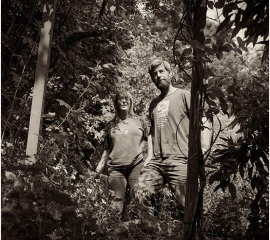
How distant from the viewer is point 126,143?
510 cm

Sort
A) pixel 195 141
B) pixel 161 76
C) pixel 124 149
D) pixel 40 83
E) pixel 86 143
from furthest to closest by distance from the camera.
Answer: pixel 86 143
pixel 124 149
pixel 161 76
pixel 40 83
pixel 195 141

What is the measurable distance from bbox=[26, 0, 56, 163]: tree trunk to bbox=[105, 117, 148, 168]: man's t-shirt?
209 cm

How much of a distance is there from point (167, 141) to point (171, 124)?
16cm

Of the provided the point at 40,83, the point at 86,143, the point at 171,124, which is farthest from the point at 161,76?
the point at 86,143

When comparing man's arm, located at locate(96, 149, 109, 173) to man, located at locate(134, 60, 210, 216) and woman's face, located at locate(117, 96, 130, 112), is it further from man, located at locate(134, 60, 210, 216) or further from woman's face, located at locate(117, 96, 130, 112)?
man, located at locate(134, 60, 210, 216)

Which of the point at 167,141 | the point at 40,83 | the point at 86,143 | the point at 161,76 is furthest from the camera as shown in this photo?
the point at 86,143

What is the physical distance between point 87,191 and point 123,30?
171 inches

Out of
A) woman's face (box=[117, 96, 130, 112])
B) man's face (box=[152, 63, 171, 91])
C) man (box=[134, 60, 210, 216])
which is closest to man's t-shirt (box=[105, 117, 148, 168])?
woman's face (box=[117, 96, 130, 112])

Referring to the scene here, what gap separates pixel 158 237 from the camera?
289 centimetres

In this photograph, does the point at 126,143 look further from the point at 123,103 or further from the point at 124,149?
the point at 123,103

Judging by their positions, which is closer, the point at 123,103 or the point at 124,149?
the point at 124,149

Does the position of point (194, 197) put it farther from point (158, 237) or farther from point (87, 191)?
point (87, 191)

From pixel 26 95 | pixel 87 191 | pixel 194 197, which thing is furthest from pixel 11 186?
pixel 26 95

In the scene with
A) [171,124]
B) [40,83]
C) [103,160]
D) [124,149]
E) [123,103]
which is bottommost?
[103,160]
